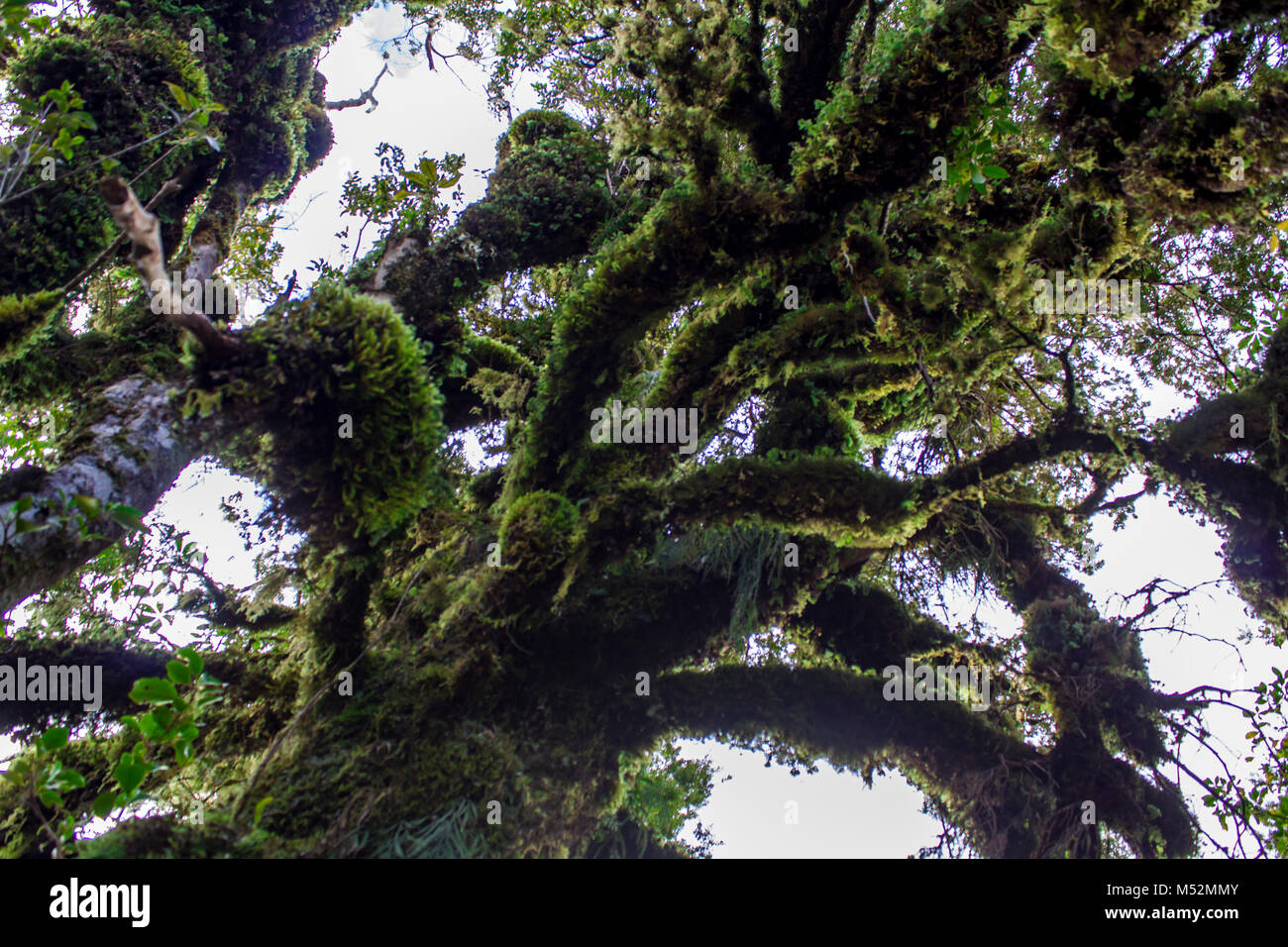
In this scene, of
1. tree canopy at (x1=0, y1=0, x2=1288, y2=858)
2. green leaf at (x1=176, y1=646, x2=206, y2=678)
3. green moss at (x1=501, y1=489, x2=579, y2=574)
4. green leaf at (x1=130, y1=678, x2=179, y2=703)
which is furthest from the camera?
green moss at (x1=501, y1=489, x2=579, y2=574)

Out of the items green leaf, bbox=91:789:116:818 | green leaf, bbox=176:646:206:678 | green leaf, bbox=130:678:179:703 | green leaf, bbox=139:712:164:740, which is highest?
green leaf, bbox=176:646:206:678

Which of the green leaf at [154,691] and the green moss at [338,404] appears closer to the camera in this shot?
the green leaf at [154,691]

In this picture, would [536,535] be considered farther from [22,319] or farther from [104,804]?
[22,319]

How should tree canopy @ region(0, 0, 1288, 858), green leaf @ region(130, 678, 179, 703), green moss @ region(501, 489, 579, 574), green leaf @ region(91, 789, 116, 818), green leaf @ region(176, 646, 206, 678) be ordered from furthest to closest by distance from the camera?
green moss @ region(501, 489, 579, 574) < tree canopy @ region(0, 0, 1288, 858) < green leaf @ region(176, 646, 206, 678) < green leaf @ region(130, 678, 179, 703) < green leaf @ region(91, 789, 116, 818)

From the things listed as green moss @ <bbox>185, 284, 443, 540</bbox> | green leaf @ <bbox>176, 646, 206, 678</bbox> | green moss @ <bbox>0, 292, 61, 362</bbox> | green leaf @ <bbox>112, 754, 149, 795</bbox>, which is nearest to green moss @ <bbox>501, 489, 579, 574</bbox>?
green moss @ <bbox>185, 284, 443, 540</bbox>

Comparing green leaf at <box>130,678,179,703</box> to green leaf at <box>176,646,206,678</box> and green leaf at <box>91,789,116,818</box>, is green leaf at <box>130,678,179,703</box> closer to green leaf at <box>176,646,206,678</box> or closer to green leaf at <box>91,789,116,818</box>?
green leaf at <box>176,646,206,678</box>

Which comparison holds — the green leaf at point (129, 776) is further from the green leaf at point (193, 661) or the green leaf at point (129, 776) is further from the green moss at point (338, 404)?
the green moss at point (338, 404)

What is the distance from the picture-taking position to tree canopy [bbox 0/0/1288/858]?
15.2 ft

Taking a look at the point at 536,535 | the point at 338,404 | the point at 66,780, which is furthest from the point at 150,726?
the point at 536,535

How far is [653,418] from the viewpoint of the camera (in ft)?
24.3

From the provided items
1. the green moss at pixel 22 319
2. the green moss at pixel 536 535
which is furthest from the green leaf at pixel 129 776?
the green moss at pixel 22 319

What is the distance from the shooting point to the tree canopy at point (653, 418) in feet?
15.2
